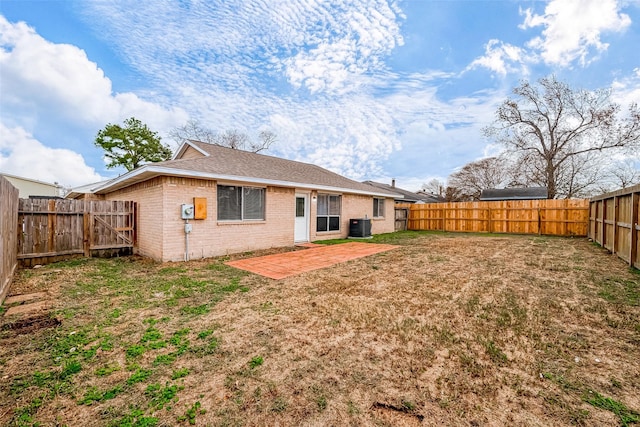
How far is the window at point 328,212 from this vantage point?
38.7 ft

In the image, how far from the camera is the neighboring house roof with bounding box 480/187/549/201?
67.2 feet

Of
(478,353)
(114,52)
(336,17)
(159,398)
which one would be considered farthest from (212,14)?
(478,353)

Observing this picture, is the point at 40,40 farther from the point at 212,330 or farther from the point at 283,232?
the point at 212,330

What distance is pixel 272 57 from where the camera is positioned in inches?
490

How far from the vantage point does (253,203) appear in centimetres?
894

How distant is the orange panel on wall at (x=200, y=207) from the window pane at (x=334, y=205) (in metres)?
5.97

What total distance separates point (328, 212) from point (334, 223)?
0.65 m

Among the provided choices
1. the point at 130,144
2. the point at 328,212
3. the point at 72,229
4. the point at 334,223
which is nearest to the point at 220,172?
the point at 72,229

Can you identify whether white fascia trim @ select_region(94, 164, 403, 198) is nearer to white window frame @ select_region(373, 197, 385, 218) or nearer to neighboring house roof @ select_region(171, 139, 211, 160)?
neighboring house roof @ select_region(171, 139, 211, 160)

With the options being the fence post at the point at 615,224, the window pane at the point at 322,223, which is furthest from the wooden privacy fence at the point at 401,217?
the fence post at the point at 615,224

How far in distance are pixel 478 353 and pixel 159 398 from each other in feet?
9.32

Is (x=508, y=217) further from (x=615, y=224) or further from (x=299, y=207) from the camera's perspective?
(x=299, y=207)

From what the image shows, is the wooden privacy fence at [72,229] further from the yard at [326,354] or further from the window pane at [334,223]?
the window pane at [334,223]

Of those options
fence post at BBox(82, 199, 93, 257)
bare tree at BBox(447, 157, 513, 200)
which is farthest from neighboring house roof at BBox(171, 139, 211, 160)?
bare tree at BBox(447, 157, 513, 200)
